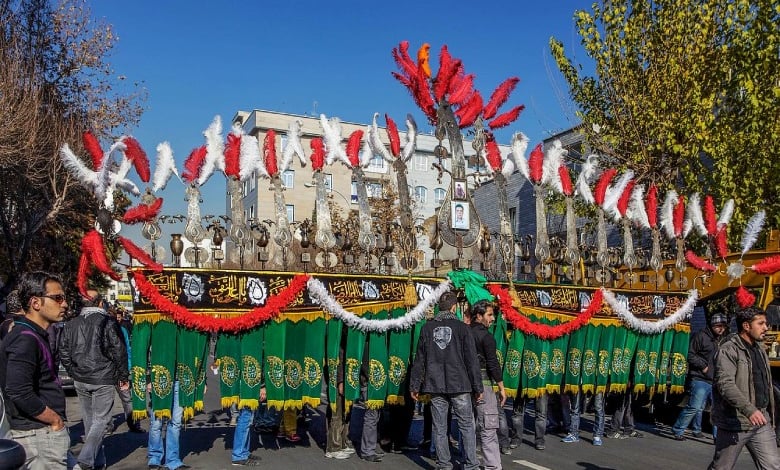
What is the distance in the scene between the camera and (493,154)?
9.77 metres

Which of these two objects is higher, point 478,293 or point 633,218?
point 633,218

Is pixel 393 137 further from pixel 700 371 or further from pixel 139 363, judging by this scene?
pixel 700 371

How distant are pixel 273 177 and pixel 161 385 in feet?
8.98

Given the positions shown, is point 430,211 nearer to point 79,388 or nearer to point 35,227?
point 35,227

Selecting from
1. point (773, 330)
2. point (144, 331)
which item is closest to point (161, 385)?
point (144, 331)

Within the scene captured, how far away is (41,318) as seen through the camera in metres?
4.37

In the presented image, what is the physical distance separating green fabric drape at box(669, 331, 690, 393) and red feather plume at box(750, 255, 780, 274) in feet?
5.02

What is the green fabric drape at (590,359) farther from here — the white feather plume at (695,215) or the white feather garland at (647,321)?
the white feather plume at (695,215)

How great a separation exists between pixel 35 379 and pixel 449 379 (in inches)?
154

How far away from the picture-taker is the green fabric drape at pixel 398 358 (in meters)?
8.25

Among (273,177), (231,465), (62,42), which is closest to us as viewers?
(231,465)

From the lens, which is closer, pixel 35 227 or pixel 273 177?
pixel 273 177

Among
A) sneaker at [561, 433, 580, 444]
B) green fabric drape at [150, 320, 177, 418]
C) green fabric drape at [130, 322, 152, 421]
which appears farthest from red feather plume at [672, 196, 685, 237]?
green fabric drape at [130, 322, 152, 421]

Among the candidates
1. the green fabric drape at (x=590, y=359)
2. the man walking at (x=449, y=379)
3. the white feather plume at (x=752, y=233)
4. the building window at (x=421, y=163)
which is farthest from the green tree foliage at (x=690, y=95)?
the building window at (x=421, y=163)
